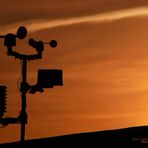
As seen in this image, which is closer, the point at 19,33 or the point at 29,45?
the point at 19,33

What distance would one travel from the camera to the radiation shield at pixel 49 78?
27.1 metres

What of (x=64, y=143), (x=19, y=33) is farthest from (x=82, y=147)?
(x=19, y=33)

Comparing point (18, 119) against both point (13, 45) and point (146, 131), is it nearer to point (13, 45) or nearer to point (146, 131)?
point (13, 45)

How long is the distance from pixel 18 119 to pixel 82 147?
2.86 metres

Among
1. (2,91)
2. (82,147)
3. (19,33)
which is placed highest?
(19,33)

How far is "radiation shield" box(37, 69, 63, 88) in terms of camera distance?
27.1 metres

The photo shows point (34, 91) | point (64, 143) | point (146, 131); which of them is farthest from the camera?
point (34, 91)

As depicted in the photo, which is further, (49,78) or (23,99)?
(23,99)

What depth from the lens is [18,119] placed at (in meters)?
27.5

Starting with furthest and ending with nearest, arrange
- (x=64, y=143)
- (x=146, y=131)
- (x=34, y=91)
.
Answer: (x=34, y=91) → (x=64, y=143) → (x=146, y=131)

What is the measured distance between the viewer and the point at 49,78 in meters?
27.3

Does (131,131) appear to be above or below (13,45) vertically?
below

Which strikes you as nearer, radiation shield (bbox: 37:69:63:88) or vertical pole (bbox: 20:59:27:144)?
radiation shield (bbox: 37:69:63:88)

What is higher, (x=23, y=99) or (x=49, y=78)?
(x=49, y=78)
